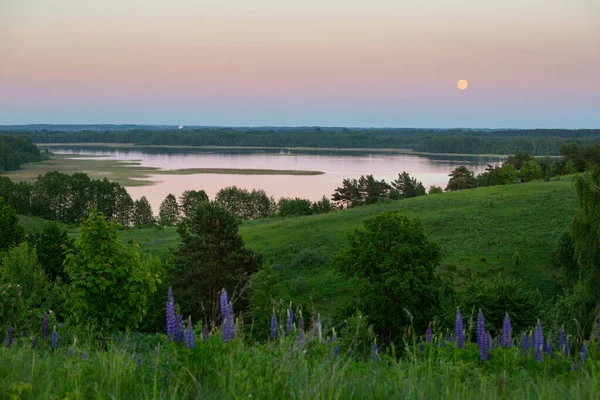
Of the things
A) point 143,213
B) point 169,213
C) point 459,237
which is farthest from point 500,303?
point 143,213

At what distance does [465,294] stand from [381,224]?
16.9 feet

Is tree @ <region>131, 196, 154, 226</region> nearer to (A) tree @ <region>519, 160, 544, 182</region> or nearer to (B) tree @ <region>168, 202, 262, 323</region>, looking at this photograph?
(B) tree @ <region>168, 202, 262, 323</region>

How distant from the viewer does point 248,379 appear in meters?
3.98

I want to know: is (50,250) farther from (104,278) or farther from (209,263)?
(104,278)

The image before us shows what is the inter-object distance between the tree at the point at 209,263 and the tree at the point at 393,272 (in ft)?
21.6

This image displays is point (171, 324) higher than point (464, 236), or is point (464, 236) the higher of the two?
point (171, 324)

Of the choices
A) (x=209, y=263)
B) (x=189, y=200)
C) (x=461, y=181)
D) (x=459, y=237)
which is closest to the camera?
(x=209, y=263)

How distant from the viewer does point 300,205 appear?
253 ft

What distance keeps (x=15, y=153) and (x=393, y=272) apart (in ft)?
535

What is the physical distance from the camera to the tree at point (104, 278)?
1490cm

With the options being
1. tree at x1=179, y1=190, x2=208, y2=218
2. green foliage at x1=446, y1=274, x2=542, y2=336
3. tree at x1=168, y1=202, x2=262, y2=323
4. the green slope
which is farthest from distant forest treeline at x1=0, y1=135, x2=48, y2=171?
green foliage at x1=446, y1=274, x2=542, y2=336

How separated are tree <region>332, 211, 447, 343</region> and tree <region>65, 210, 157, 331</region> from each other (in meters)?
10.1

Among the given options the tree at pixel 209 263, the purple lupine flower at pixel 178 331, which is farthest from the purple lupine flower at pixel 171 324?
the tree at pixel 209 263

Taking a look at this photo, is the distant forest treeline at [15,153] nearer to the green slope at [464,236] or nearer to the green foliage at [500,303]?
the green slope at [464,236]
